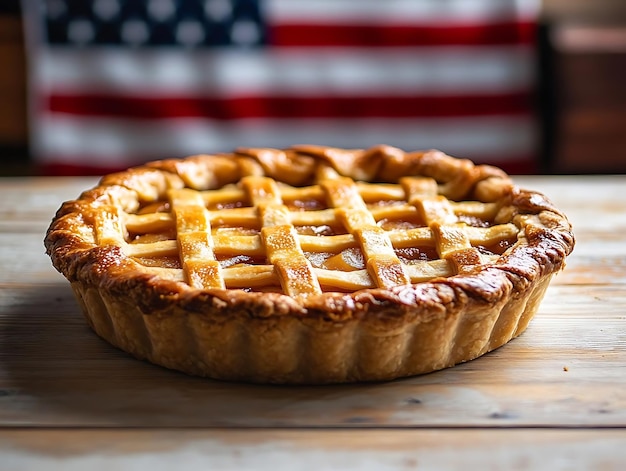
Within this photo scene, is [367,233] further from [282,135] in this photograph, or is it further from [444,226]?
[282,135]

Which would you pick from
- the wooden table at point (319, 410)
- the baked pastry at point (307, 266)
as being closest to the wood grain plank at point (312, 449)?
the wooden table at point (319, 410)

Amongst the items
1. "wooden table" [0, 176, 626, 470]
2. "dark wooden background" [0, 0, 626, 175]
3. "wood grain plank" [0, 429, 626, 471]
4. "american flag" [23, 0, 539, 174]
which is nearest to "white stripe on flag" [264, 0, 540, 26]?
"american flag" [23, 0, 539, 174]

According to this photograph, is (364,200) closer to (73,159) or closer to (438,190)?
(438,190)

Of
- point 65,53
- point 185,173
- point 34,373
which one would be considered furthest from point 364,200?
point 65,53

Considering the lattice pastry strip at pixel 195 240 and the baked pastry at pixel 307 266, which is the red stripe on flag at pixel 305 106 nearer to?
the baked pastry at pixel 307 266

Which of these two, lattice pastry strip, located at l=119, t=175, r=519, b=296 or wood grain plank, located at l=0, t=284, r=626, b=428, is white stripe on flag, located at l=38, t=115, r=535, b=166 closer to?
lattice pastry strip, located at l=119, t=175, r=519, b=296

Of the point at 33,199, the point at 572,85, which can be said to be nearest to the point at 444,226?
the point at 33,199
